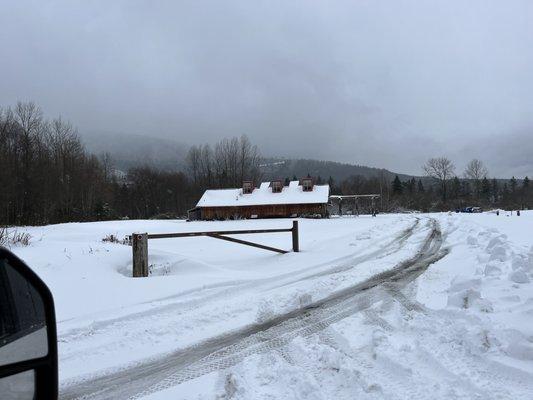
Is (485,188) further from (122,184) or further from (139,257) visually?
(139,257)

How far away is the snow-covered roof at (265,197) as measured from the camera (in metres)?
65.1

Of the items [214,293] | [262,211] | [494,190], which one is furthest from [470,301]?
[494,190]

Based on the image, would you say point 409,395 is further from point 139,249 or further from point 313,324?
point 139,249

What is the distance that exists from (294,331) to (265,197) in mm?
60956

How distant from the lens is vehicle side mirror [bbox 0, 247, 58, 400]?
1932mm

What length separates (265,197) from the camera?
67250 mm

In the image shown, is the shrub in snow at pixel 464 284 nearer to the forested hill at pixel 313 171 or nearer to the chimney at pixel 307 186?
the chimney at pixel 307 186

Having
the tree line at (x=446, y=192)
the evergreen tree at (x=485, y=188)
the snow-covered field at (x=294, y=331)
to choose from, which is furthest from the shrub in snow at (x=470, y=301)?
the evergreen tree at (x=485, y=188)

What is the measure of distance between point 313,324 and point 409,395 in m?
2.66

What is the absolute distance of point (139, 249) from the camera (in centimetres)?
1088

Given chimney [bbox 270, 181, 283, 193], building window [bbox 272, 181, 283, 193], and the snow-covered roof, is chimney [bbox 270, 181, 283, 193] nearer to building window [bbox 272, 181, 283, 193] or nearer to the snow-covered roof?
building window [bbox 272, 181, 283, 193]

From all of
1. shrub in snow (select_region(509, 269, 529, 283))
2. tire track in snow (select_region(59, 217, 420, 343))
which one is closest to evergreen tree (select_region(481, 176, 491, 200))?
tire track in snow (select_region(59, 217, 420, 343))

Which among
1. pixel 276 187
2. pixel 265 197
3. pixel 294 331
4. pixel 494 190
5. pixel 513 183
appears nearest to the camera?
pixel 294 331

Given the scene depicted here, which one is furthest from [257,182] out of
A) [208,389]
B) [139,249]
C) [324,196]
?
[208,389]
